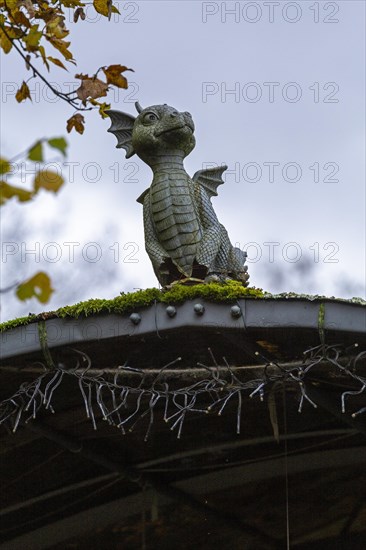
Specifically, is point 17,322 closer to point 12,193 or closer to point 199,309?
point 199,309

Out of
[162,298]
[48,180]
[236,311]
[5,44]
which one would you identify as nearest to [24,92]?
[5,44]

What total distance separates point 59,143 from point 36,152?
3.5 inches

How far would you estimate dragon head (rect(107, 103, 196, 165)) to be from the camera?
10.3 m

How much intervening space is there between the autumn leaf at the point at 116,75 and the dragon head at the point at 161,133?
269 cm

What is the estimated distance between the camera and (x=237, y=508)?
42.2 feet

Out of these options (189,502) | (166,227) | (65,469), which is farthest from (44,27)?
(189,502)

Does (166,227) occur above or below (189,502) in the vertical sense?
above

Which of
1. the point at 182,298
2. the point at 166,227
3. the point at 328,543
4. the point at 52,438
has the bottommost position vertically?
the point at 328,543

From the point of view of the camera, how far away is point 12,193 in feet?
15.8

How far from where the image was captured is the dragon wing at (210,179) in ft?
34.8

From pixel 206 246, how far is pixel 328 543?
4859mm

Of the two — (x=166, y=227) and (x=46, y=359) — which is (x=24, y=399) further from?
(x=166, y=227)

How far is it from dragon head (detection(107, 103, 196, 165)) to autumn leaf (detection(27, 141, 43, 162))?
5.70 metres

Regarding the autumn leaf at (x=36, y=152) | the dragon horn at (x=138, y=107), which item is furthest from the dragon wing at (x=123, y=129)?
the autumn leaf at (x=36, y=152)
